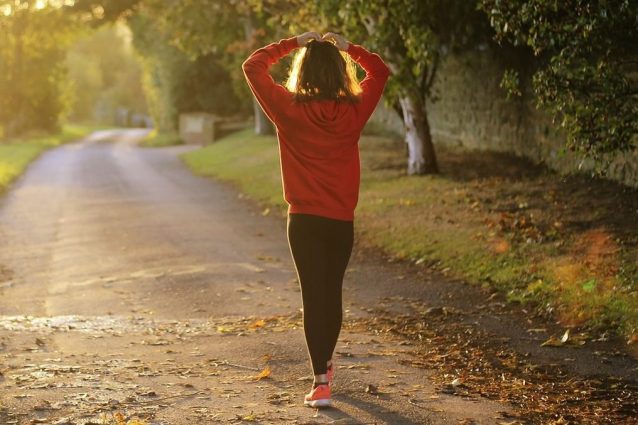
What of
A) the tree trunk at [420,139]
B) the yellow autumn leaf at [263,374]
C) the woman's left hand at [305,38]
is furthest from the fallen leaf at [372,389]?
the tree trunk at [420,139]

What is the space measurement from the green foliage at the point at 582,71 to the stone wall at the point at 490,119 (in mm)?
4071

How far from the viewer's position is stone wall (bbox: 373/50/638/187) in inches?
653

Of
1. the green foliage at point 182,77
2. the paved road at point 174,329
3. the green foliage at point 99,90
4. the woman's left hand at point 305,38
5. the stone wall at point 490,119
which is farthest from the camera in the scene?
the green foliage at point 99,90

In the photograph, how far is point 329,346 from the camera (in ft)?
19.5

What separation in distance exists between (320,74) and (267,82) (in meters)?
0.32

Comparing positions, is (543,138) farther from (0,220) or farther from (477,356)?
(477,356)

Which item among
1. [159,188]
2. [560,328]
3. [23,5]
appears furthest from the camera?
[23,5]

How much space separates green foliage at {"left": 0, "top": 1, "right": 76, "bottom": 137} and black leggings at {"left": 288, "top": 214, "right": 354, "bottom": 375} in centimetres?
3714

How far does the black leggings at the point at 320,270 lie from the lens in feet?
18.9

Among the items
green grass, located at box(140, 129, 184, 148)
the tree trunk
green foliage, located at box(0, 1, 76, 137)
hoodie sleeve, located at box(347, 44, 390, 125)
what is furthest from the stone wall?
green foliage, located at box(0, 1, 76, 137)

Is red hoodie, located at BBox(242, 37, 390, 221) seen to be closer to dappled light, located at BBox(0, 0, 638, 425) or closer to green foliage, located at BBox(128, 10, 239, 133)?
dappled light, located at BBox(0, 0, 638, 425)

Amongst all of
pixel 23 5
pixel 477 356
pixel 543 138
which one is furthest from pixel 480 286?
pixel 23 5

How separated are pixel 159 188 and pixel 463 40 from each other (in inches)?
291

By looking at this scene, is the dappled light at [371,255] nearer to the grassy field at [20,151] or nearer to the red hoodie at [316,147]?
the red hoodie at [316,147]
